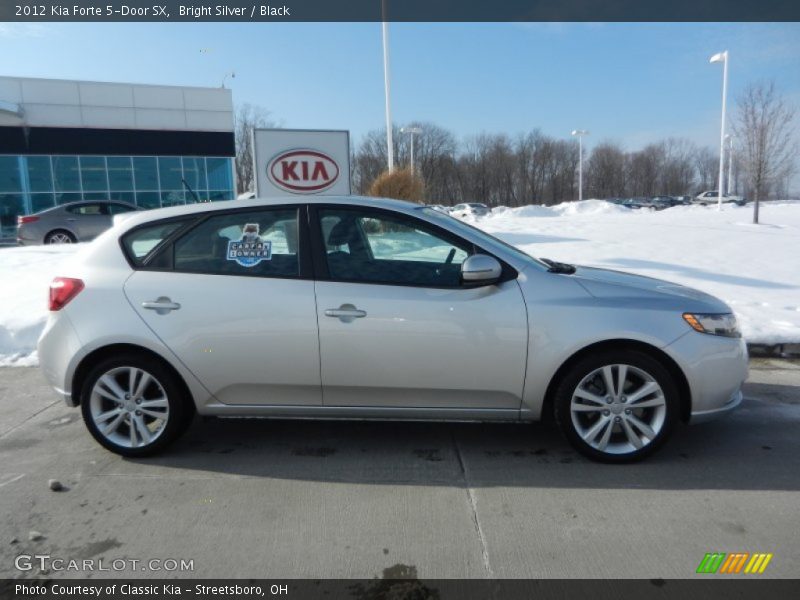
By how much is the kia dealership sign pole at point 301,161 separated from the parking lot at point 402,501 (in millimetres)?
5643

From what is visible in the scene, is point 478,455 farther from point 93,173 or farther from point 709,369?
point 93,173

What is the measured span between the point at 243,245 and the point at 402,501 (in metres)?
1.92

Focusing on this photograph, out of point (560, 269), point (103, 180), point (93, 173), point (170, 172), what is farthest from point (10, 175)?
point (560, 269)

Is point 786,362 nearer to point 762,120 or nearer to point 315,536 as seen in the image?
point 315,536

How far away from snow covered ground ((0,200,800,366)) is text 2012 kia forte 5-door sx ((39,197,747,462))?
81cm

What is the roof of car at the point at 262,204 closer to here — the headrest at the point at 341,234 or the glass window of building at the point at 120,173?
the headrest at the point at 341,234

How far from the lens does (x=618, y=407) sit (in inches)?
141

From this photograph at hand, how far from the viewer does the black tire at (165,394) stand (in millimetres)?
3756

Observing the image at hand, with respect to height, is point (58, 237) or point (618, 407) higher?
point (58, 237)

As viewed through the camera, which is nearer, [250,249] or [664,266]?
[250,249]

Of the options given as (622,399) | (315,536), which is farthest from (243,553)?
(622,399)

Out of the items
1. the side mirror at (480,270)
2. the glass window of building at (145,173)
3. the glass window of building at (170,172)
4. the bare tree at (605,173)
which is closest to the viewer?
the side mirror at (480,270)

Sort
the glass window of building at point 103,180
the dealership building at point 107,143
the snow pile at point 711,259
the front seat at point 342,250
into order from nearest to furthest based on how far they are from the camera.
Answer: the front seat at point 342,250, the snow pile at point 711,259, the dealership building at point 107,143, the glass window of building at point 103,180
